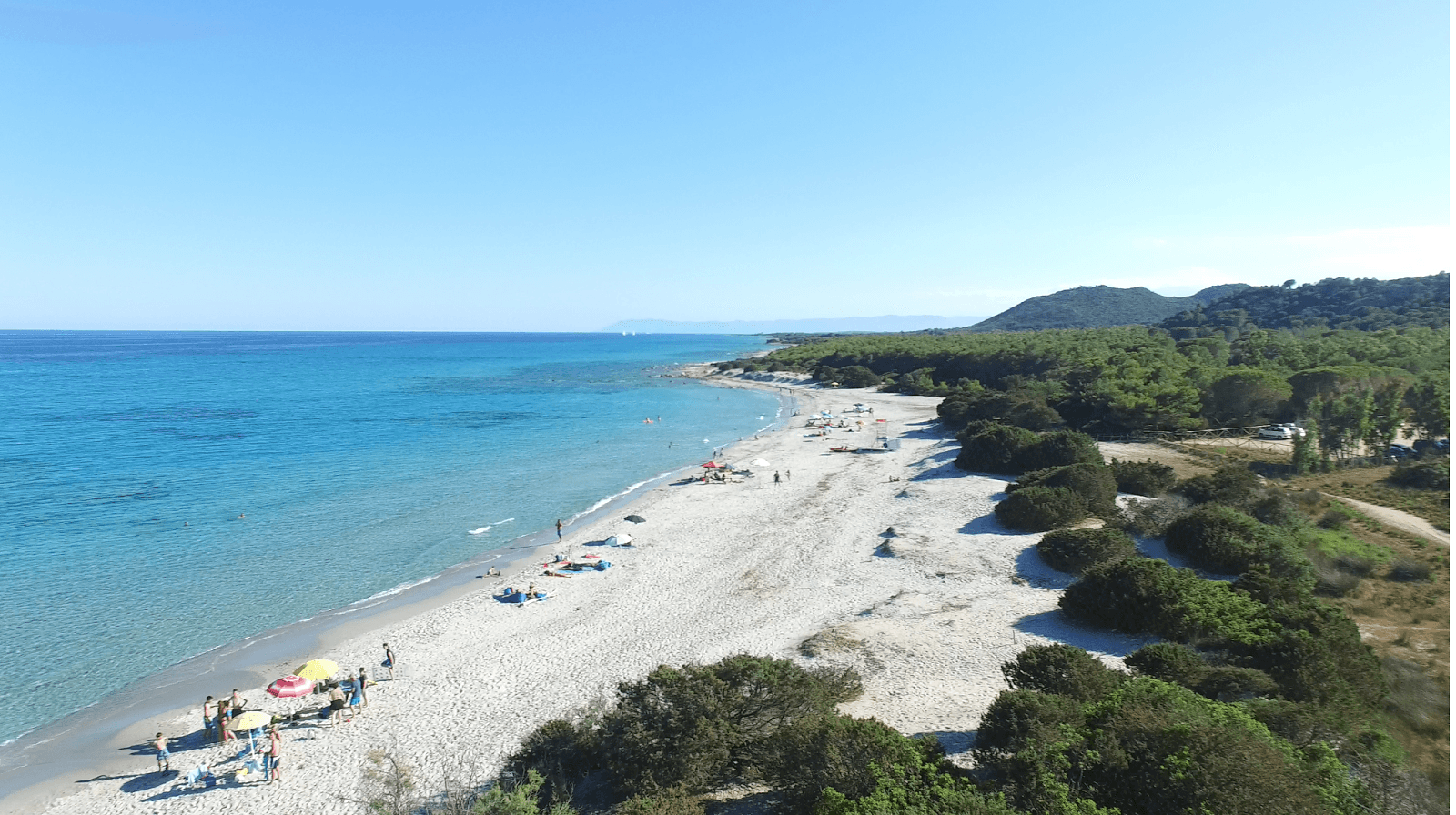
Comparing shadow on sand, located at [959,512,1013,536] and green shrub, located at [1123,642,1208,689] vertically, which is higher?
green shrub, located at [1123,642,1208,689]

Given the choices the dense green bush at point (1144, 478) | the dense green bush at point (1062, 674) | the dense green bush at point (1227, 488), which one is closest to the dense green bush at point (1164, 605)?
the dense green bush at point (1062, 674)

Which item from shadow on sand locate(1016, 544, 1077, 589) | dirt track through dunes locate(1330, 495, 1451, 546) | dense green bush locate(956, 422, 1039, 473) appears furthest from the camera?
dense green bush locate(956, 422, 1039, 473)

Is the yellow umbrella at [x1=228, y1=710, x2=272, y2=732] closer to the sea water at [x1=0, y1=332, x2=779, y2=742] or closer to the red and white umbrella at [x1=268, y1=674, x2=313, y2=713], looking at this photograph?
the red and white umbrella at [x1=268, y1=674, x2=313, y2=713]

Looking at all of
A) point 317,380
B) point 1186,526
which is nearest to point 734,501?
point 1186,526

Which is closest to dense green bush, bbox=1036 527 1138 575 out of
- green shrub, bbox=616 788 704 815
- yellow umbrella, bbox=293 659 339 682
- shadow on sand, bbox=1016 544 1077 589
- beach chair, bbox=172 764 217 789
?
shadow on sand, bbox=1016 544 1077 589

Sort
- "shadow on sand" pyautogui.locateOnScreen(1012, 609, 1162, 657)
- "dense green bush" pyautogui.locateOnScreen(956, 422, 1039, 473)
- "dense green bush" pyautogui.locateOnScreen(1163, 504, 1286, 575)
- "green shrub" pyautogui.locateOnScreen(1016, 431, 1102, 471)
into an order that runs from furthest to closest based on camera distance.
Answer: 1. "dense green bush" pyautogui.locateOnScreen(956, 422, 1039, 473)
2. "green shrub" pyautogui.locateOnScreen(1016, 431, 1102, 471)
3. "dense green bush" pyautogui.locateOnScreen(1163, 504, 1286, 575)
4. "shadow on sand" pyautogui.locateOnScreen(1012, 609, 1162, 657)

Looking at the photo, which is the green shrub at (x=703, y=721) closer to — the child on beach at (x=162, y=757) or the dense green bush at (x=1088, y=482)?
the child on beach at (x=162, y=757)

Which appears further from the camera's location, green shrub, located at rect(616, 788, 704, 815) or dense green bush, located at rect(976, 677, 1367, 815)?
green shrub, located at rect(616, 788, 704, 815)
